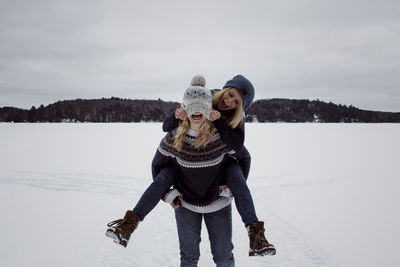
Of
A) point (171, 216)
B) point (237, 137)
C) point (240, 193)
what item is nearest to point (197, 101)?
point (237, 137)

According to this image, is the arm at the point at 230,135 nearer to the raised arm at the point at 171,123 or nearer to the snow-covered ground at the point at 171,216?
the raised arm at the point at 171,123

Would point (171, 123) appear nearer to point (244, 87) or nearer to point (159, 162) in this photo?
point (159, 162)

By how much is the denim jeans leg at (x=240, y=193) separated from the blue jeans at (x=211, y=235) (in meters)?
0.20

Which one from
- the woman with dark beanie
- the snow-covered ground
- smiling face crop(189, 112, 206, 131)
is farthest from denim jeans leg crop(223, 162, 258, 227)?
the snow-covered ground

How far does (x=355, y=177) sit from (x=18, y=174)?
8219 mm

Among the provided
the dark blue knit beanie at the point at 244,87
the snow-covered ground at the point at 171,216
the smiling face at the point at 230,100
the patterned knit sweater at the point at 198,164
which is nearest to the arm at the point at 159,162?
Answer: the patterned knit sweater at the point at 198,164

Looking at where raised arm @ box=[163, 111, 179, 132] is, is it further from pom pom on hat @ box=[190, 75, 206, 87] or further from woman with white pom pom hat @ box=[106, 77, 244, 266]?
pom pom on hat @ box=[190, 75, 206, 87]

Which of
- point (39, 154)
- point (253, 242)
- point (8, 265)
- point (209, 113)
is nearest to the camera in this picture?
point (253, 242)

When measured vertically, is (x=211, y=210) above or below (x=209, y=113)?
below

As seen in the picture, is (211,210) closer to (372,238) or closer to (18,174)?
(372,238)

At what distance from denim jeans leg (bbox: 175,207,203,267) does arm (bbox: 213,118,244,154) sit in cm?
61

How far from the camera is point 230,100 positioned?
209 cm

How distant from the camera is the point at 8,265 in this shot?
2738mm

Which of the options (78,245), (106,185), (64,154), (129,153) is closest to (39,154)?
(64,154)
